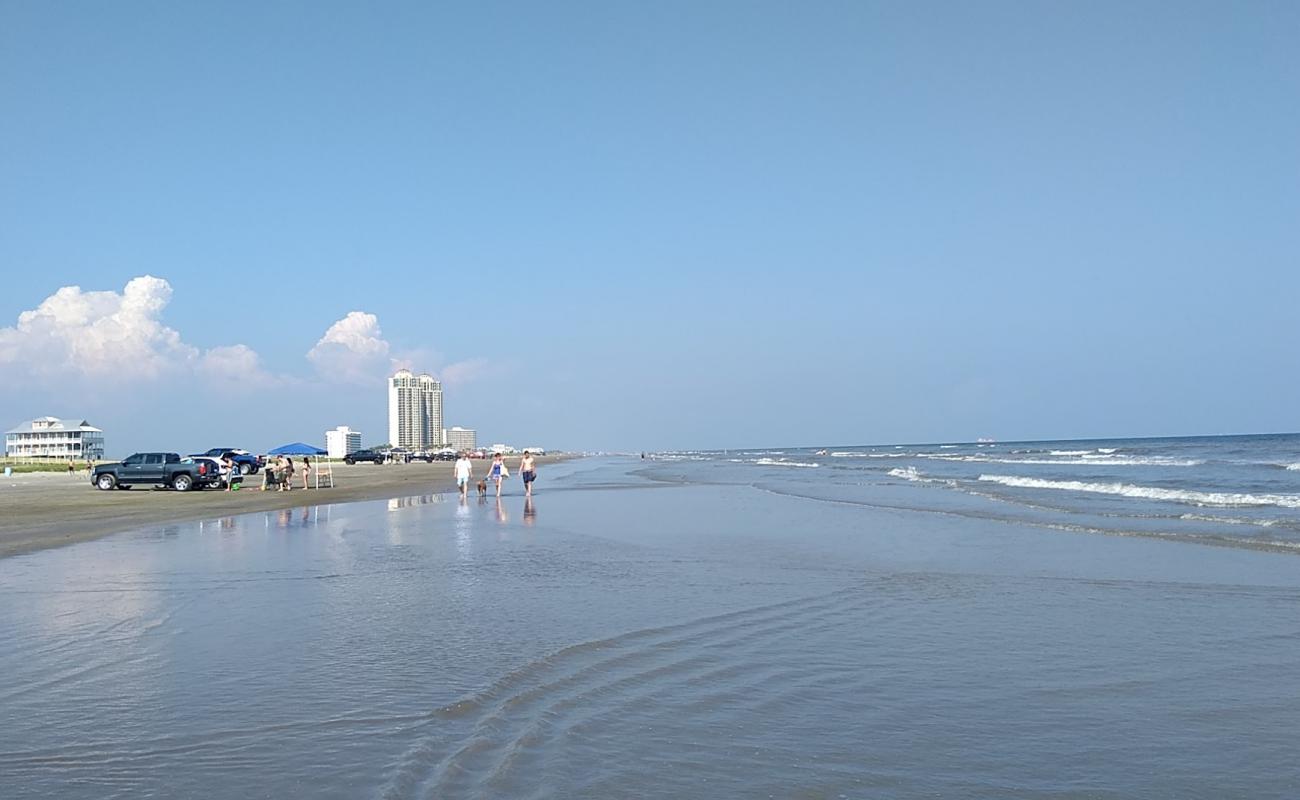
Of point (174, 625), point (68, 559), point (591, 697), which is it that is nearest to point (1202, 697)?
Answer: point (591, 697)

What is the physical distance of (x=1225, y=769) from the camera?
4.94 m

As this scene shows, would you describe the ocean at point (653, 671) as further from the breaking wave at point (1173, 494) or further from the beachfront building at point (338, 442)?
the beachfront building at point (338, 442)

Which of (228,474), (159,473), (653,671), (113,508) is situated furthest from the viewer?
(228,474)

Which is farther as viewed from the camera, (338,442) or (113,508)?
(338,442)

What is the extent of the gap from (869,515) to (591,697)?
702 inches

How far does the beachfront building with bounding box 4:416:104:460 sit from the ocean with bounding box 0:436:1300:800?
11628cm

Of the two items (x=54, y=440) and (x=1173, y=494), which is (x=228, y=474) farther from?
(x=54, y=440)

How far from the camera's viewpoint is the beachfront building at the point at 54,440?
373 feet

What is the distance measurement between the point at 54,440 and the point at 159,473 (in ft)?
311

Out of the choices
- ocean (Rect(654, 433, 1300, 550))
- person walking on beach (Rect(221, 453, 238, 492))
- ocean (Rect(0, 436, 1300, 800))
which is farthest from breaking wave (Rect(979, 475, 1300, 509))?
person walking on beach (Rect(221, 453, 238, 492))

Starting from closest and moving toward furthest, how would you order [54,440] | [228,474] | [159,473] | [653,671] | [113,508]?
[653,671]
[113,508]
[159,473]
[228,474]
[54,440]

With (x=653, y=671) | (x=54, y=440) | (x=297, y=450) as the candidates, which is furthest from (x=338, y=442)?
(x=653, y=671)

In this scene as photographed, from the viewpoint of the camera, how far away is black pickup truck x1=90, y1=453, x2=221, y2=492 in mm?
38062

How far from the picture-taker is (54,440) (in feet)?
380
